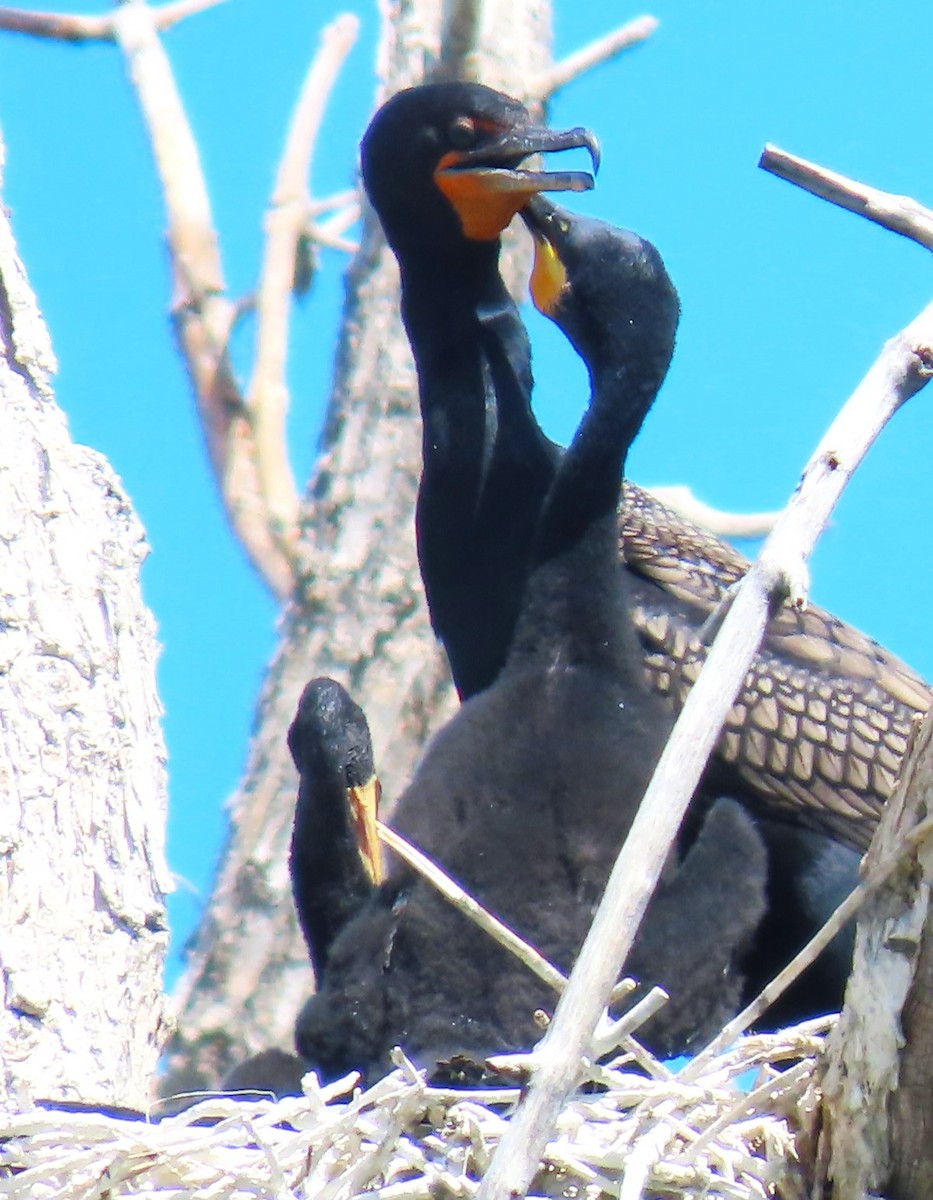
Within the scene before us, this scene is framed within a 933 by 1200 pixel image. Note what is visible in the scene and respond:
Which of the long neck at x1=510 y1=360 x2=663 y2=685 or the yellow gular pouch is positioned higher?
the yellow gular pouch

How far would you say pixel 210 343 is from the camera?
8492 millimetres

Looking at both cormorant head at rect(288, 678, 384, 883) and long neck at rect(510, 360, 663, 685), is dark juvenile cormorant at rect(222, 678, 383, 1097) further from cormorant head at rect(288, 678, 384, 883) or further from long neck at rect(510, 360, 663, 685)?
long neck at rect(510, 360, 663, 685)

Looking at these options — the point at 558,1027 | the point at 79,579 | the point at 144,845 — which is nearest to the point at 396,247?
the point at 79,579

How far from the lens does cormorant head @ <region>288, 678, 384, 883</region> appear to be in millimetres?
3975

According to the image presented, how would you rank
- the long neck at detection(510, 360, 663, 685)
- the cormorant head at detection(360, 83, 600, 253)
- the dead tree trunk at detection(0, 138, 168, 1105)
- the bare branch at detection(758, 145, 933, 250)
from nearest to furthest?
the bare branch at detection(758, 145, 933, 250), the dead tree trunk at detection(0, 138, 168, 1105), the long neck at detection(510, 360, 663, 685), the cormorant head at detection(360, 83, 600, 253)

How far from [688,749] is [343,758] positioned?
1861 mm

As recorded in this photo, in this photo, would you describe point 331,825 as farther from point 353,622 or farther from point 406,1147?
point 353,622

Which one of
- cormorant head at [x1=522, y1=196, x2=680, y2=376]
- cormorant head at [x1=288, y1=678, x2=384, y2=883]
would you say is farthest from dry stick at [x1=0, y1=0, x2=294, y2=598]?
cormorant head at [x1=522, y1=196, x2=680, y2=376]

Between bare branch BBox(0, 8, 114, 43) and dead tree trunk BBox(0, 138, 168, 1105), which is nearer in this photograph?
dead tree trunk BBox(0, 138, 168, 1105)

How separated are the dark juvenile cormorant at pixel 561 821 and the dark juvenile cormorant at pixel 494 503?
553mm

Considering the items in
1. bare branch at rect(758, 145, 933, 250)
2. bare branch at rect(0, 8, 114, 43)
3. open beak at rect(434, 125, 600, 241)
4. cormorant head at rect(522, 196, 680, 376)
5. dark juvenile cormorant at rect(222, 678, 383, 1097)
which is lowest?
dark juvenile cormorant at rect(222, 678, 383, 1097)

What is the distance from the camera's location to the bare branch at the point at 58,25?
7469 millimetres

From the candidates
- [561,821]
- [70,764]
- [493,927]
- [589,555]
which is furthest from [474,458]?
[493,927]

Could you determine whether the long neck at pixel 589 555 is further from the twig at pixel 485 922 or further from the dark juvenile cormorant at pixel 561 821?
the twig at pixel 485 922
